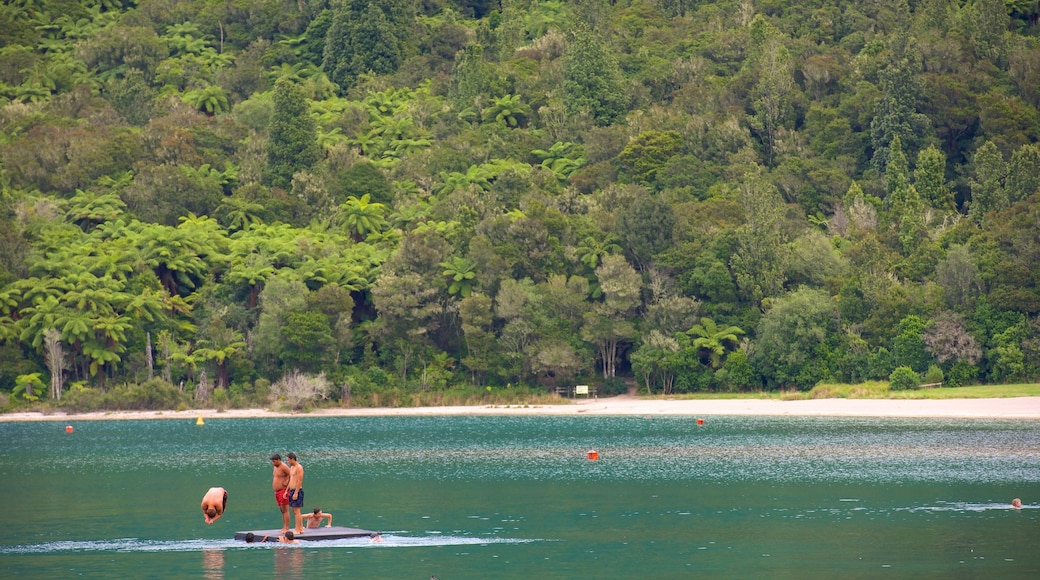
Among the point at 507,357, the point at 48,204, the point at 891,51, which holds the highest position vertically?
the point at 891,51

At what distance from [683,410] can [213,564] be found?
49.4 meters

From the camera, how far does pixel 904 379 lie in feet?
254

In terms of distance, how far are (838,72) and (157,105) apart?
58.0 meters

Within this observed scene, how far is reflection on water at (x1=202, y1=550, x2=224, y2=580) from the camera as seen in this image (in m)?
31.1

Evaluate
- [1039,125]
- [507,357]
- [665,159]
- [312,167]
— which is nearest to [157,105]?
[312,167]

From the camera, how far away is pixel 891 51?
103 m

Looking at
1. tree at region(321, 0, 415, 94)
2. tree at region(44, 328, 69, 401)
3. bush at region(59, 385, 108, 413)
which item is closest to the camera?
tree at region(44, 328, 69, 401)

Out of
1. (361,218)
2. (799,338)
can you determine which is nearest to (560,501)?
(799,338)

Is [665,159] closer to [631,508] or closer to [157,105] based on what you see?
[157,105]

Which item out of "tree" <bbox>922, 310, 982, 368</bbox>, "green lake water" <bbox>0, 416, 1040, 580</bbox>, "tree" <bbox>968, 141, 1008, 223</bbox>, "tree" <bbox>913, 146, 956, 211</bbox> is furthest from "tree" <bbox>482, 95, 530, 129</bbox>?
"green lake water" <bbox>0, 416, 1040, 580</bbox>

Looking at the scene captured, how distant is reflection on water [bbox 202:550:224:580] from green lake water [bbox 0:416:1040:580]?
0.11 m

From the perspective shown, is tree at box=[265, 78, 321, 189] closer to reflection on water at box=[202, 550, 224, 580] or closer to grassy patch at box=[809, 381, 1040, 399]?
grassy patch at box=[809, 381, 1040, 399]

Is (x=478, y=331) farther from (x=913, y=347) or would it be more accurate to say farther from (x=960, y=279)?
(x=960, y=279)

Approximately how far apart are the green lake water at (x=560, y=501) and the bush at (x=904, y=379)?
6820 millimetres
